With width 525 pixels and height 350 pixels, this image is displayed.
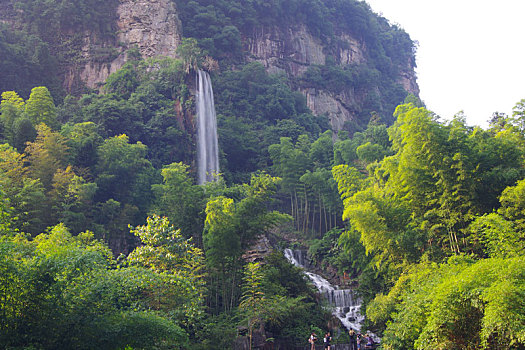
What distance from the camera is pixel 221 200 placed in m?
14.5

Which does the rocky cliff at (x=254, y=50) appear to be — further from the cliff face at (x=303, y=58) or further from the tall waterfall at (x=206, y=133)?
the tall waterfall at (x=206, y=133)

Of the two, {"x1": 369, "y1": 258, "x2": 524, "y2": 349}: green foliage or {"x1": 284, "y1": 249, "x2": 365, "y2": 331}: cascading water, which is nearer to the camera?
{"x1": 369, "y1": 258, "x2": 524, "y2": 349}: green foliage

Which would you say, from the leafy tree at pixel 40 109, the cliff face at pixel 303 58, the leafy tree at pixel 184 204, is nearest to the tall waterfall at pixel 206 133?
the leafy tree at pixel 40 109

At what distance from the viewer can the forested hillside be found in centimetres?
825

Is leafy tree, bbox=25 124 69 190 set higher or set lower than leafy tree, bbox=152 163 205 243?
higher

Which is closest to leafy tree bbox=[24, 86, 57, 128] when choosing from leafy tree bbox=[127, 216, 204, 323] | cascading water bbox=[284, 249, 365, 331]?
leafy tree bbox=[127, 216, 204, 323]

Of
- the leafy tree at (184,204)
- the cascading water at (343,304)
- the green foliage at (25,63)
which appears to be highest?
the green foliage at (25,63)

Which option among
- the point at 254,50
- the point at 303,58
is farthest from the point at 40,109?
the point at 303,58

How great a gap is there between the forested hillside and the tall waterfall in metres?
0.75

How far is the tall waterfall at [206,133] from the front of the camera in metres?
28.8

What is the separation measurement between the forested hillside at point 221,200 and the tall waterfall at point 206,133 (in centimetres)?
75

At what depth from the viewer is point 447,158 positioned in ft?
37.4

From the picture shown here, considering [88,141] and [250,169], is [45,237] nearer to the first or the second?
[88,141]

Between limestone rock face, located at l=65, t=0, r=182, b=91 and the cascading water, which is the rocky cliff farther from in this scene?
the cascading water
